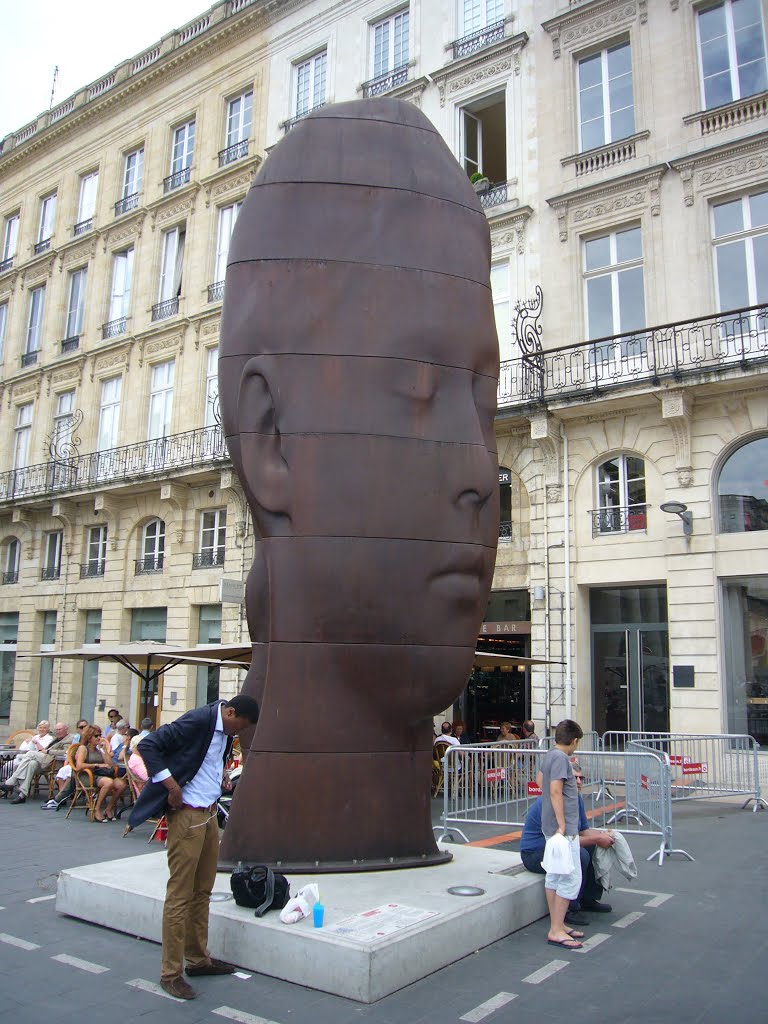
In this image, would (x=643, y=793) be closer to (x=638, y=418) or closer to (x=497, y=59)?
(x=638, y=418)

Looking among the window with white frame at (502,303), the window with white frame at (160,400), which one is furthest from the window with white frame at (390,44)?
Result: the window with white frame at (160,400)

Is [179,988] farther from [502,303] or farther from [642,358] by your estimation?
[502,303]

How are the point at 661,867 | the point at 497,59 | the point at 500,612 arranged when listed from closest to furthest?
the point at 661,867
the point at 500,612
the point at 497,59

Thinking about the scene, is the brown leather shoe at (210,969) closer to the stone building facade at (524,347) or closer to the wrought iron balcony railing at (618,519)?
the stone building facade at (524,347)

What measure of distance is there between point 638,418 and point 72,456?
17.5m

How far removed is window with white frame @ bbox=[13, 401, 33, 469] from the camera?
96.2 ft

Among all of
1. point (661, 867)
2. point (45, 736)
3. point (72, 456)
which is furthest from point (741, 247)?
point (72, 456)

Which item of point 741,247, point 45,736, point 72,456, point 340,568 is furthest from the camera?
point 72,456

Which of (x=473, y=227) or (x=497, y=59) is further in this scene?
(x=497, y=59)

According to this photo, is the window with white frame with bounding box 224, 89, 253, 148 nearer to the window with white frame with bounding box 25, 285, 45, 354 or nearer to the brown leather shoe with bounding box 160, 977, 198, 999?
the window with white frame with bounding box 25, 285, 45, 354

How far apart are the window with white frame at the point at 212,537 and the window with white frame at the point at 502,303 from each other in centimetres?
870

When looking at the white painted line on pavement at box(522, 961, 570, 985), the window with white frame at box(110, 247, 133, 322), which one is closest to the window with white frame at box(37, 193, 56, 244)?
the window with white frame at box(110, 247, 133, 322)

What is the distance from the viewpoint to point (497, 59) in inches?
800

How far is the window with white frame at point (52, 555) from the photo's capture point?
27.1 meters
